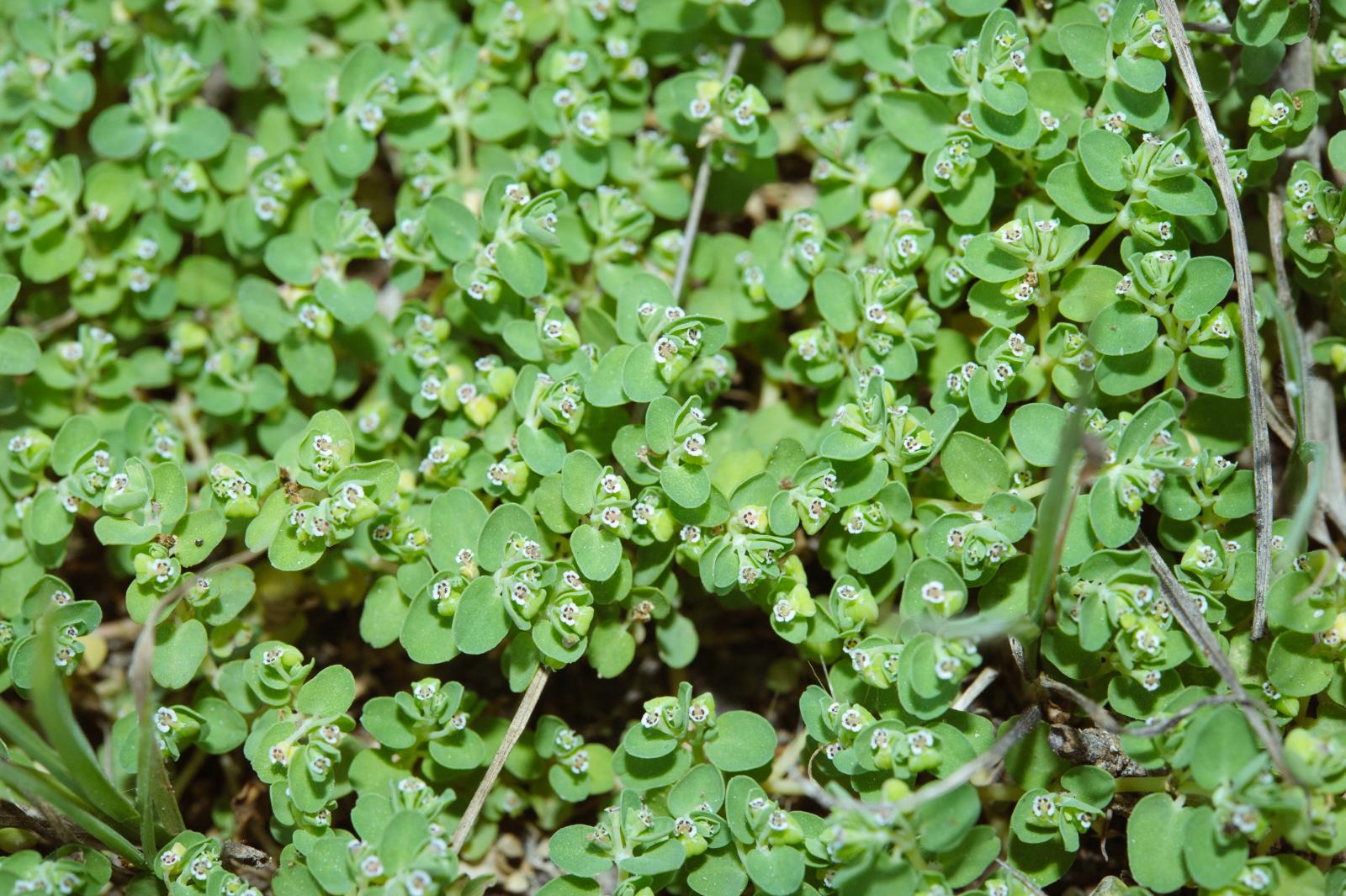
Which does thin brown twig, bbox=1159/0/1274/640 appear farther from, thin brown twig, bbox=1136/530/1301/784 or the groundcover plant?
Answer: thin brown twig, bbox=1136/530/1301/784

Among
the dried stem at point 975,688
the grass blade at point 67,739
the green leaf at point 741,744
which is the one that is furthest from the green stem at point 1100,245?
the grass blade at point 67,739

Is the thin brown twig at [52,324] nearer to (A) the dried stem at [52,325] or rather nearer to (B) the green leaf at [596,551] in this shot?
(A) the dried stem at [52,325]

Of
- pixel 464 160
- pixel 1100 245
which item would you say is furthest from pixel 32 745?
pixel 1100 245

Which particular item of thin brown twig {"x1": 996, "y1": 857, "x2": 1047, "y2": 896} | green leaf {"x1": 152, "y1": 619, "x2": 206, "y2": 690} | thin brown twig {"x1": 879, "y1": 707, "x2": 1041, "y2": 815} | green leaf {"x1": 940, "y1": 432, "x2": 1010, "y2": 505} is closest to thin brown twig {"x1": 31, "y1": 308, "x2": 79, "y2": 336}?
green leaf {"x1": 152, "y1": 619, "x2": 206, "y2": 690}

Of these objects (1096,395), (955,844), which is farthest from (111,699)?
(1096,395)

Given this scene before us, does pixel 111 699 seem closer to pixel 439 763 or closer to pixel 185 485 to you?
pixel 185 485

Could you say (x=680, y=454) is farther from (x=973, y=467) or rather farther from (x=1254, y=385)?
→ (x=1254, y=385)
